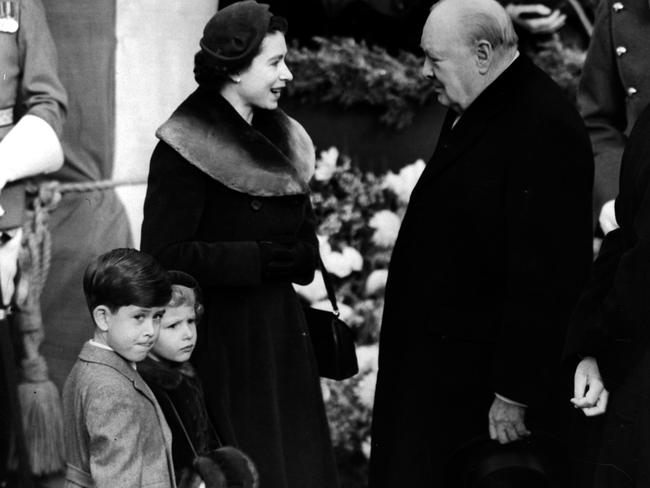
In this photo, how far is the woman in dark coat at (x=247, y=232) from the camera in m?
4.62

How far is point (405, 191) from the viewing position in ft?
20.5

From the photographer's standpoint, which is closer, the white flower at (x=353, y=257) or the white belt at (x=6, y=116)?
the white belt at (x=6, y=116)

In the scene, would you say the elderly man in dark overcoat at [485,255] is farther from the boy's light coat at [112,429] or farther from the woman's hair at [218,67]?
the boy's light coat at [112,429]

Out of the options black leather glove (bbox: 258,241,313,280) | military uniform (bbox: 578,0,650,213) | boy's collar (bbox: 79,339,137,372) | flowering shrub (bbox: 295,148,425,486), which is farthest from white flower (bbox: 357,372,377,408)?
boy's collar (bbox: 79,339,137,372)

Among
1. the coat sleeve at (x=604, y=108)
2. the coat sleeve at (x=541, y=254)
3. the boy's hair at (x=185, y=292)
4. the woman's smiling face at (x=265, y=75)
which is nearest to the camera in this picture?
the boy's hair at (x=185, y=292)

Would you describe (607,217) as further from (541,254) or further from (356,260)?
(356,260)

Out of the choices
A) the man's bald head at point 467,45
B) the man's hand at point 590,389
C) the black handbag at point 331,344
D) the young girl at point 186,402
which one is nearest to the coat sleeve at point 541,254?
the man's bald head at point 467,45

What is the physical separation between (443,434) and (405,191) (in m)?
1.74

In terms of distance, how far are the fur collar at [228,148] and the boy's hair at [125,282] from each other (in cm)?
59

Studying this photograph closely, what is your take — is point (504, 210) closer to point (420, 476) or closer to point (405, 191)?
point (420, 476)

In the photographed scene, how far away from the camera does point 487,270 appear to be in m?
4.55

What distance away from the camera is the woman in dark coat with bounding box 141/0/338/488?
4.62 m

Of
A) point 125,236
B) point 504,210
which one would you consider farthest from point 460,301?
point 125,236

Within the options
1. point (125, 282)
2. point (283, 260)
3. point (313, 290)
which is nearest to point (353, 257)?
point (313, 290)
